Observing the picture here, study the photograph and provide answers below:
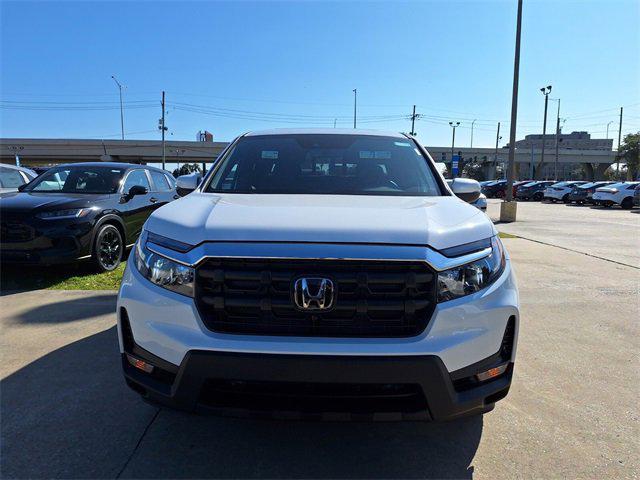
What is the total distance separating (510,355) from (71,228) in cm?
572

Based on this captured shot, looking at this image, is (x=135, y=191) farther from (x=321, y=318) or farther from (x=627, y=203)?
(x=627, y=203)

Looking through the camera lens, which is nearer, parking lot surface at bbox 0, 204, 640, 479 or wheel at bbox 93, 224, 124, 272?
parking lot surface at bbox 0, 204, 640, 479

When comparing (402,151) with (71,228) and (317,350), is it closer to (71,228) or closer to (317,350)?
(317,350)

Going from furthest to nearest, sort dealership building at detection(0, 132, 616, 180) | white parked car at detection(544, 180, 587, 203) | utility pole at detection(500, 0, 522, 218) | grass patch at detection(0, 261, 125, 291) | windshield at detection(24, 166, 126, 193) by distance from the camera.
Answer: dealership building at detection(0, 132, 616, 180) → white parked car at detection(544, 180, 587, 203) → utility pole at detection(500, 0, 522, 218) → windshield at detection(24, 166, 126, 193) → grass patch at detection(0, 261, 125, 291)

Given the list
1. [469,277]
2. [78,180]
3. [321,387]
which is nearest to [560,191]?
[78,180]

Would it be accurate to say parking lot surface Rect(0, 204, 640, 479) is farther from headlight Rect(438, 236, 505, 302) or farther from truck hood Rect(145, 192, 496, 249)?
truck hood Rect(145, 192, 496, 249)

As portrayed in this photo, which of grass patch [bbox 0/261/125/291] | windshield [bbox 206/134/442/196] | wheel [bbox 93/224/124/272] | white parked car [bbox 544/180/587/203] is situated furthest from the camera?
white parked car [bbox 544/180/587/203]

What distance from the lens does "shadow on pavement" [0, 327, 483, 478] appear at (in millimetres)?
2408

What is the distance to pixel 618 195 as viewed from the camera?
85.3 ft

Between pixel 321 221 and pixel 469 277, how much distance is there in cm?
76

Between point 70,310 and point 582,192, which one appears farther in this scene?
point 582,192

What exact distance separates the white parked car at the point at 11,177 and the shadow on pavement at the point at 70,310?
15.2ft

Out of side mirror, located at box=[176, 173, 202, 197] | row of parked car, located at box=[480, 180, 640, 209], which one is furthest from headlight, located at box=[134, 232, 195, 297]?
row of parked car, located at box=[480, 180, 640, 209]

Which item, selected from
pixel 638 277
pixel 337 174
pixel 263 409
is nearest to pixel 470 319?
pixel 263 409
